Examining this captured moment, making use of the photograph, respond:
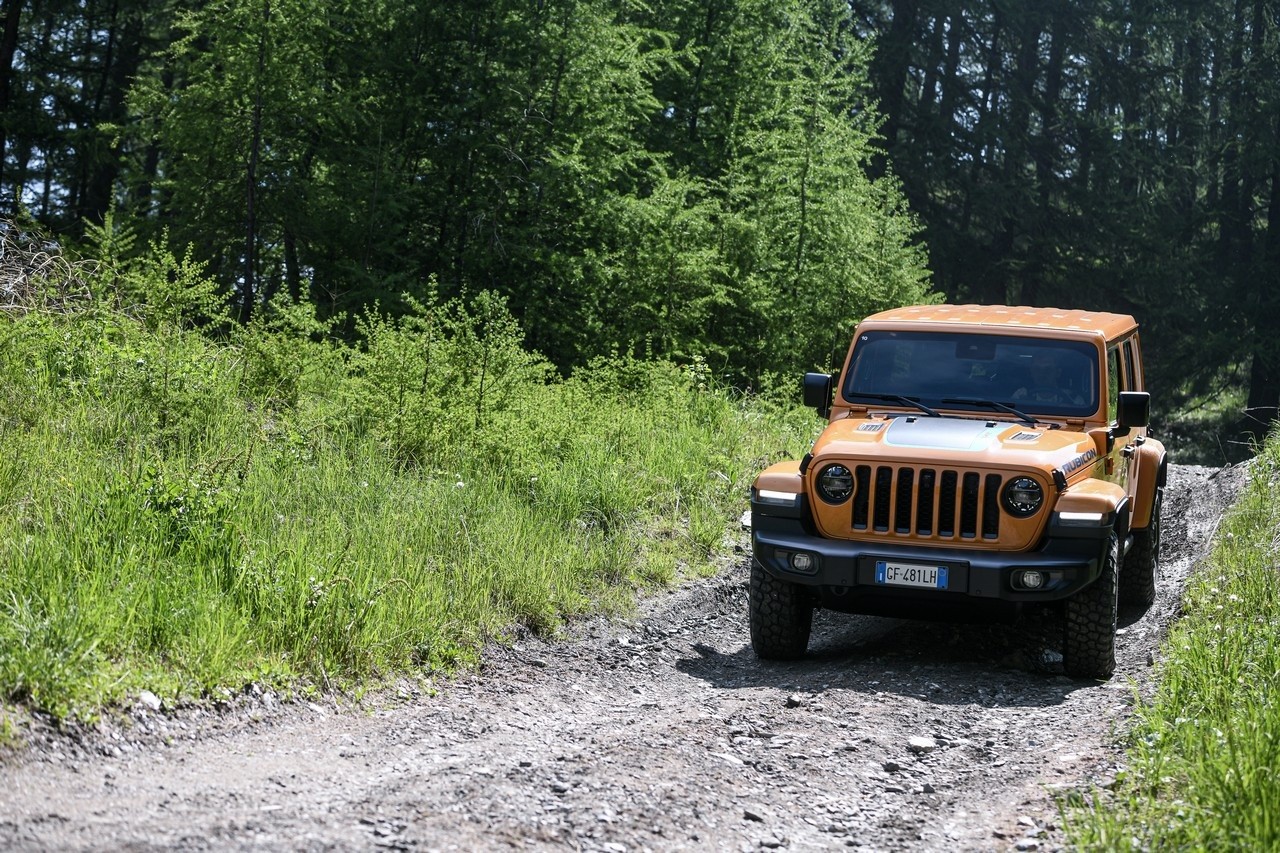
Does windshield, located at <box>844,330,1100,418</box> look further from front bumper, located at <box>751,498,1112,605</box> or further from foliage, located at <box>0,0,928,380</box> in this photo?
foliage, located at <box>0,0,928,380</box>

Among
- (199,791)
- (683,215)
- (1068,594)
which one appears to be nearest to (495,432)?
(1068,594)

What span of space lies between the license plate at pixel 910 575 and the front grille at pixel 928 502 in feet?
0.61

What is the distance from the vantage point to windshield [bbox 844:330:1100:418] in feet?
25.8

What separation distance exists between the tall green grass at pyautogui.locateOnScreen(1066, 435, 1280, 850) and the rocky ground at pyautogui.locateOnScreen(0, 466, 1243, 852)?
0.27 metres

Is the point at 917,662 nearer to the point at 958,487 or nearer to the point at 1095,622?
the point at 1095,622

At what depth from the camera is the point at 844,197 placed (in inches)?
776

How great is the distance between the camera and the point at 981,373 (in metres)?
7.98

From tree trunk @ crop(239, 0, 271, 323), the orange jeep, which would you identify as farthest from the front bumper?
tree trunk @ crop(239, 0, 271, 323)

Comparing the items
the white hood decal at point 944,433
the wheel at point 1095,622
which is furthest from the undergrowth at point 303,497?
the wheel at point 1095,622

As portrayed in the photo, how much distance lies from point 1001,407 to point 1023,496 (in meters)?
1.06

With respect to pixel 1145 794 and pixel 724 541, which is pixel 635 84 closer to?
pixel 724 541

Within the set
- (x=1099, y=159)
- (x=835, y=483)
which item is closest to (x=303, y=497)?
(x=835, y=483)

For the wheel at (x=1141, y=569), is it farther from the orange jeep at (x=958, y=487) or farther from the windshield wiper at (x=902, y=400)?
the windshield wiper at (x=902, y=400)

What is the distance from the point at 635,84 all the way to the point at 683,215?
195cm
